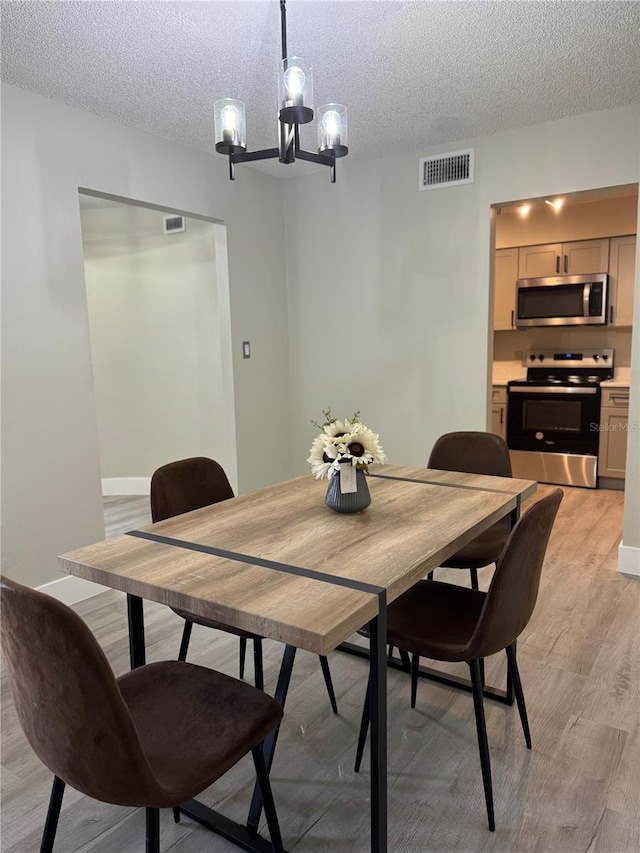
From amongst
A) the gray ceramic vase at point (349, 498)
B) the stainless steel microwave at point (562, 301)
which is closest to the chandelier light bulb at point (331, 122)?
the gray ceramic vase at point (349, 498)

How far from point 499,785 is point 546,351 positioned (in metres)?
4.74

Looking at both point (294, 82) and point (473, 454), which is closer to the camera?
point (294, 82)

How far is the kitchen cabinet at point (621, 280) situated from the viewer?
5.10 meters

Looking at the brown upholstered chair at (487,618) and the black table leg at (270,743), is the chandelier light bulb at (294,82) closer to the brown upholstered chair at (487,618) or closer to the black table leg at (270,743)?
the brown upholstered chair at (487,618)

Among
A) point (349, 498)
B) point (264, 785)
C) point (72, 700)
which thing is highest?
point (349, 498)

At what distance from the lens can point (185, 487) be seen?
229 centimetres

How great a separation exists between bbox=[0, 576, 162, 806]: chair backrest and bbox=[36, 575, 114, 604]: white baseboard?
2073 millimetres

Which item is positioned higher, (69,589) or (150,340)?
(150,340)

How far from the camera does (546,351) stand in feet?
19.1

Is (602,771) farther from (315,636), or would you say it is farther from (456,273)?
(456,273)

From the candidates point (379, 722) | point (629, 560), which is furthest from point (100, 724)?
point (629, 560)

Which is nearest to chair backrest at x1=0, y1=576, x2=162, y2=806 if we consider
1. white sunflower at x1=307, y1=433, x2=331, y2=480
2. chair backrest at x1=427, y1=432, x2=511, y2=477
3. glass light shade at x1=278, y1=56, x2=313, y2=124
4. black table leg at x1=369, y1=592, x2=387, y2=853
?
black table leg at x1=369, y1=592, x2=387, y2=853

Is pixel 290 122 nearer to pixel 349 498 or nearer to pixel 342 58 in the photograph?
pixel 342 58

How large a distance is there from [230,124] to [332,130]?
0.35m
